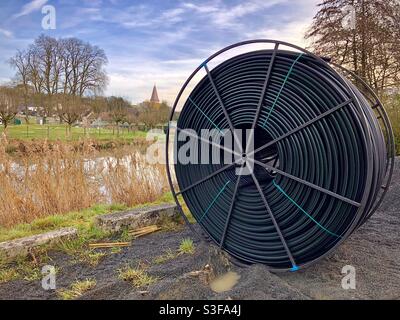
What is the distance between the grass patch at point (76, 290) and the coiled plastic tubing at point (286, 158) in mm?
1299

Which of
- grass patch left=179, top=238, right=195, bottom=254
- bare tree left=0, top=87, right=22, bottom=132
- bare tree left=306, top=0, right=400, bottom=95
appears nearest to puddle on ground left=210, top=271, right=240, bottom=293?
grass patch left=179, top=238, right=195, bottom=254

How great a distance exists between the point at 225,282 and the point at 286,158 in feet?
3.88

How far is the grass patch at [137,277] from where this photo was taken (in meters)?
3.21

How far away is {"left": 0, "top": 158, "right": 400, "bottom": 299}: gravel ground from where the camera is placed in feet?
9.20

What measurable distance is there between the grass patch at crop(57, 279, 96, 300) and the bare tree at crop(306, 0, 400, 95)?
504 inches

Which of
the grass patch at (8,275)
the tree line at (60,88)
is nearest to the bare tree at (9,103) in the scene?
the tree line at (60,88)

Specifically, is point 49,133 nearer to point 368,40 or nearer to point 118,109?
point 118,109

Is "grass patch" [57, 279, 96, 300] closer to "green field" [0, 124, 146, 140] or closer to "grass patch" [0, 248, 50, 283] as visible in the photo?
"grass patch" [0, 248, 50, 283]

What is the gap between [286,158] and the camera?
3.33 metres

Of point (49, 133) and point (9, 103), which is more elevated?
point (9, 103)

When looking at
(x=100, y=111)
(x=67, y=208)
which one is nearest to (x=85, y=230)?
(x=67, y=208)

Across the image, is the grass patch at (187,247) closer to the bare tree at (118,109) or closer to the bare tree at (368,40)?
the bare tree at (368,40)

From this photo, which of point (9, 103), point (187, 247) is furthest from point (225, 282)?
point (9, 103)
